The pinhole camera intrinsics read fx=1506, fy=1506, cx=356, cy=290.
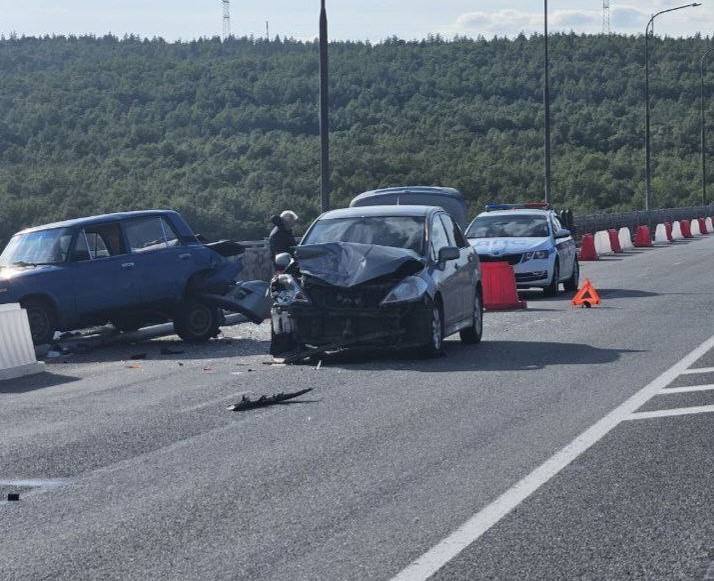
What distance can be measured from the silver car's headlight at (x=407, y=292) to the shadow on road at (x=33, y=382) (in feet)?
11.0

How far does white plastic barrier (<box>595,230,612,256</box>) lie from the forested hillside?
23.3 meters

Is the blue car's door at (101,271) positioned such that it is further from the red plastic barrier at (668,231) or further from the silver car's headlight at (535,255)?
the red plastic barrier at (668,231)

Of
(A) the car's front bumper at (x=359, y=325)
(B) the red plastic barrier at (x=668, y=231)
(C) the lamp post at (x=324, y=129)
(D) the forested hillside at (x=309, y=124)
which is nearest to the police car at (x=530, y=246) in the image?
(C) the lamp post at (x=324, y=129)

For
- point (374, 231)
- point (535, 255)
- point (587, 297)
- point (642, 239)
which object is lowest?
point (642, 239)

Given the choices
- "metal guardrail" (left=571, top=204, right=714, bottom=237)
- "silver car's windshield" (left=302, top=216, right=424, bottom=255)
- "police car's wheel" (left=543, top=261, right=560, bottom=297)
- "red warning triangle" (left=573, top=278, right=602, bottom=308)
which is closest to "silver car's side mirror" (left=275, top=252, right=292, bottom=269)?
"silver car's windshield" (left=302, top=216, right=424, bottom=255)

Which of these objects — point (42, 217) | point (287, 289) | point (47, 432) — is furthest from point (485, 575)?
point (42, 217)

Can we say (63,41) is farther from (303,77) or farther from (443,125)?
(443,125)

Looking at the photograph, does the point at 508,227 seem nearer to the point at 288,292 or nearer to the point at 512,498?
the point at 288,292

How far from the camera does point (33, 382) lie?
1548 centimetres

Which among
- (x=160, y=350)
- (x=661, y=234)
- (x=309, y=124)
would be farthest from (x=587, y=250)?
(x=309, y=124)

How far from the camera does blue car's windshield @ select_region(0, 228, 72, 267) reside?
734 inches

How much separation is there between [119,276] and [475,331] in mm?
4532

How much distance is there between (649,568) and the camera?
651cm

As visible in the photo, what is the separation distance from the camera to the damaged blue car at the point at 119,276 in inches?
719
